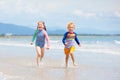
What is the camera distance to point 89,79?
29.8 ft

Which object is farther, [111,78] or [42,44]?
[42,44]

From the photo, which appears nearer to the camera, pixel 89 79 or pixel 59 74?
pixel 89 79

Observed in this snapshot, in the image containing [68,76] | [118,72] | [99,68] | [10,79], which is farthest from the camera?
[99,68]

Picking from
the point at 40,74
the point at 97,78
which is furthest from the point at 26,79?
the point at 97,78

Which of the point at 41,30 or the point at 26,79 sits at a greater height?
the point at 41,30

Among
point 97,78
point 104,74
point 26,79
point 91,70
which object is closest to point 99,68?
point 91,70

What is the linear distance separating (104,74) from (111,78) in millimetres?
771

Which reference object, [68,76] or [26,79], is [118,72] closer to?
[68,76]

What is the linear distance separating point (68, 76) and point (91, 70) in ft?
4.91

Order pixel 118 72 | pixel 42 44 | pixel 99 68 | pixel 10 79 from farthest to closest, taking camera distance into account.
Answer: pixel 42 44, pixel 99 68, pixel 118 72, pixel 10 79

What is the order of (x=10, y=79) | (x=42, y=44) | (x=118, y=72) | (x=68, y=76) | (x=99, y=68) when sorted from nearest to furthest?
(x=10, y=79) < (x=68, y=76) < (x=118, y=72) < (x=99, y=68) < (x=42, y=44)

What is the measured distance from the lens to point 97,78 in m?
9.30

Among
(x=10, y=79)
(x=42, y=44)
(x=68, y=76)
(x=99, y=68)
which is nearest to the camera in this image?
(x=10, y=79)

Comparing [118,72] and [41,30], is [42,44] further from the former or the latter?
[118,72]
